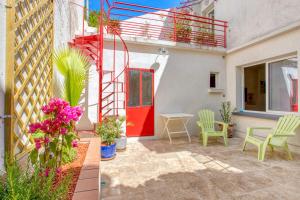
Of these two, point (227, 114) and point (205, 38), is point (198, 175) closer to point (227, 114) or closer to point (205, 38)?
point (227, 114)

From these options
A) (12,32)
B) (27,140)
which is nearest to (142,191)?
(27,140)

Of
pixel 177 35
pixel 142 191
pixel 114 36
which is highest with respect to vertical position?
pixel 177 35

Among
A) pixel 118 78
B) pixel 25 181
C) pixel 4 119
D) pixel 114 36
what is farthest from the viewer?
pixel 118 78

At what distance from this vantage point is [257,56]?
468cm

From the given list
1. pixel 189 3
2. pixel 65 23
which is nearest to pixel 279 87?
pixel 65 23

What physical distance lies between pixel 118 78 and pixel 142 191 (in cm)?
313

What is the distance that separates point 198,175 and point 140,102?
8.92 feet

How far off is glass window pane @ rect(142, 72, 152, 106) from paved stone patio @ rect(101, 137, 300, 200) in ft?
4.89

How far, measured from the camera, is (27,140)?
6.73 feet

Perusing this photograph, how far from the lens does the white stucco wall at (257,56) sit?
12.4 feet

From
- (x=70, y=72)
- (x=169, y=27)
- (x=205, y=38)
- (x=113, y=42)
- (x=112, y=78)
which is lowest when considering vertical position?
(x=70, y=72)

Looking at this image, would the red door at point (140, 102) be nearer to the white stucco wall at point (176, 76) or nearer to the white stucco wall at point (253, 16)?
the white stucco wall at point (176, 76)

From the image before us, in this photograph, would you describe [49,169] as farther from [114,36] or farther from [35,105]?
[114,36]

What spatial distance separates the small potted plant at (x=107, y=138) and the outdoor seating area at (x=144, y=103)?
0.03 metres
